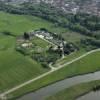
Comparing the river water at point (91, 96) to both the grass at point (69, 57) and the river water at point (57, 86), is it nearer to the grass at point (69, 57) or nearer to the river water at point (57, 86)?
the river water at point (57, 86)

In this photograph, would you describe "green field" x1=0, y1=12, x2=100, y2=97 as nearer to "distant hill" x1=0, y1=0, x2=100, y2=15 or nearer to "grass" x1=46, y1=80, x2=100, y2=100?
"grass" x1=46, y1=80, x2=100, y2=100

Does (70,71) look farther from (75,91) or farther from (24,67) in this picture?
(24,67)

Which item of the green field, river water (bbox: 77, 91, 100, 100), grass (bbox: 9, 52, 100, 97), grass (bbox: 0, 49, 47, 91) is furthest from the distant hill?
river water (bbox: 77, 91, 100, 100)

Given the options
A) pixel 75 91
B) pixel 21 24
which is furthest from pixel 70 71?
pixel 21 24

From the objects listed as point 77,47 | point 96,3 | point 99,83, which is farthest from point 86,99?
point 96,3

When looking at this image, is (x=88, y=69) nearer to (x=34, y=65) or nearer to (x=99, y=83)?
(x=99, y=83)

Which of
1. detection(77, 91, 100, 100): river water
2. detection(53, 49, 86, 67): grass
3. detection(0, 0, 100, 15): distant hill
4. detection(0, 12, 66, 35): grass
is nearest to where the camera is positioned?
detection(77, 91, 100, 100): river water
